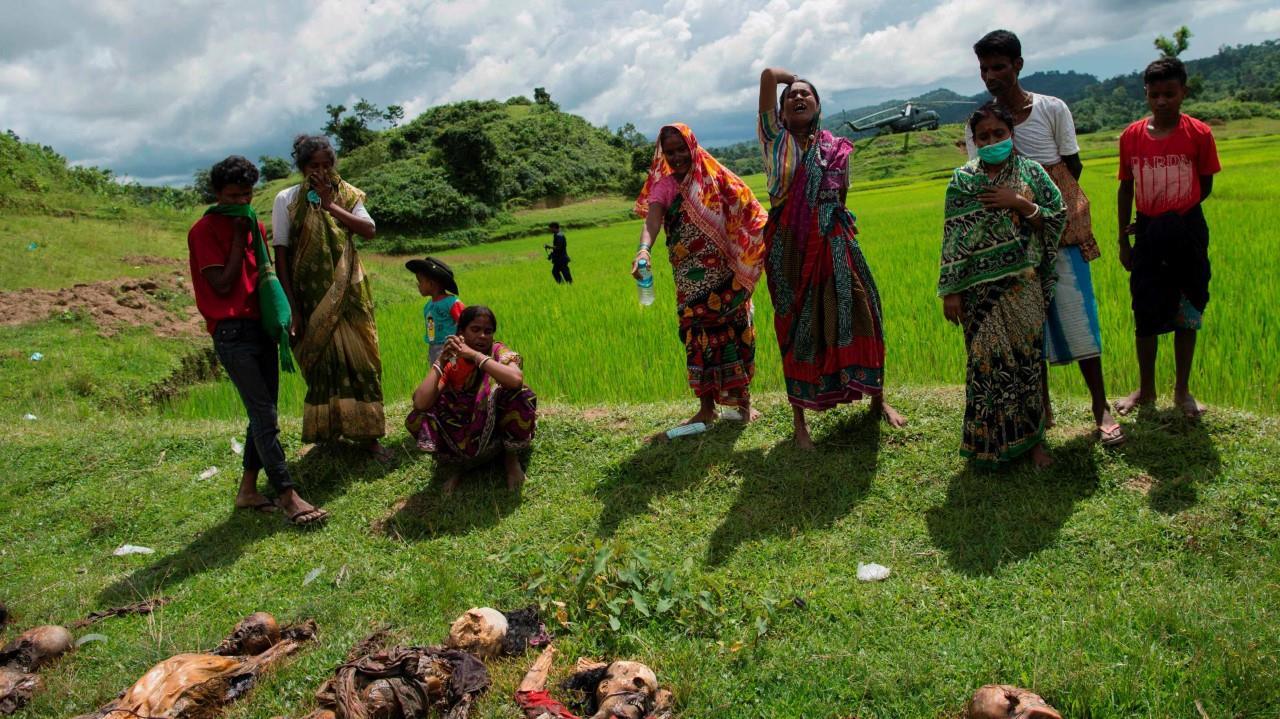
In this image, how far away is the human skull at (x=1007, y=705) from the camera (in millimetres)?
2208

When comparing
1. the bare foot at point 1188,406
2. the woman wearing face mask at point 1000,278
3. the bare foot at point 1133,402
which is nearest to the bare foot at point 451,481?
the woman wearing face mask at point 1000,278

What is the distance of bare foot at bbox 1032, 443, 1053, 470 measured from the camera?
145 inches

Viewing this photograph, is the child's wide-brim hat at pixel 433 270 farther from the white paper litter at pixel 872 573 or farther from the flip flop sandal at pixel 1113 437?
the flip flop sandal at pixel 1113 437

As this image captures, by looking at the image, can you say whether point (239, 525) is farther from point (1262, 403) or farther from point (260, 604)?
point (1262, 403)

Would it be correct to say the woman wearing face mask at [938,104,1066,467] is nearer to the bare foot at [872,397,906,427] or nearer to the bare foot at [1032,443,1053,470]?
the bare foot at [1032,443,1053,470]

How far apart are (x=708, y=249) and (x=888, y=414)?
4.17 ft

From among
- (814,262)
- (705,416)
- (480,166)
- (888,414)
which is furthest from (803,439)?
(480,166)

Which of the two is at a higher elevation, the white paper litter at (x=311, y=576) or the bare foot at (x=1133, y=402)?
the bare foot at (x=1133, y=402)

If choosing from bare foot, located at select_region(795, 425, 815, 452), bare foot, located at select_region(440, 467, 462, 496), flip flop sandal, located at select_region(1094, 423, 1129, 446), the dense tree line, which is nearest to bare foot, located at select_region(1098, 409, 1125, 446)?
flip flop sandal, located at select_region(1094, 423, 1129, 446)

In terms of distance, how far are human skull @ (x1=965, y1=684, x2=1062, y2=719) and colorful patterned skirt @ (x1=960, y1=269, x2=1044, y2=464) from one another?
145cm

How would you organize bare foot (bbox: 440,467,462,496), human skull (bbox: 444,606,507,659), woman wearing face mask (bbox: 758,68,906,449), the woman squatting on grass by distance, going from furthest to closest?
1. bare foot (bbox: 440,467,462,496)
2. the woman squatting on grass
3. woman wearing face mask (bbox: 758,68,906,449)
4. human skull (bbox: 444,606,507,659)

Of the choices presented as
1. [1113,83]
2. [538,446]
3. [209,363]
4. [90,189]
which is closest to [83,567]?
[538,446]

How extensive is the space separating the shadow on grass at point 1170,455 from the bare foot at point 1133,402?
56 millimetres

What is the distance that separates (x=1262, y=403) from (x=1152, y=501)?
4.56ft
